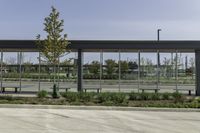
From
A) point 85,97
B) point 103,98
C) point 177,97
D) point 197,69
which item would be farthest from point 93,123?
point 197,69

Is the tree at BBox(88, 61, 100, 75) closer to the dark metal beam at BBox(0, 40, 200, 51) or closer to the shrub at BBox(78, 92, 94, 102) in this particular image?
the dark metal beam at BBox(0, 40, 200, 51)

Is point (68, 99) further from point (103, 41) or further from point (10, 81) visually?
point (10, 81)

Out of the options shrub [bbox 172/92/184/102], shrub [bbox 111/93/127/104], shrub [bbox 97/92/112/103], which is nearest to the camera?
shrub [bbox 111/93/127/104]

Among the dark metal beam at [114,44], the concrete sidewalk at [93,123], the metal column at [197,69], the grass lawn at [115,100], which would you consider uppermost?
the dark metal beam at [114,44]

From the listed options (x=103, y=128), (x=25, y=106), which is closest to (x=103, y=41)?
(x=25, y=106)

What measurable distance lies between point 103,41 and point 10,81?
35.5ft

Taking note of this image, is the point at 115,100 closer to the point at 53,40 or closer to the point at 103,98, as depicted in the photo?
the point at 103,98

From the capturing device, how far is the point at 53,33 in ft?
68.6

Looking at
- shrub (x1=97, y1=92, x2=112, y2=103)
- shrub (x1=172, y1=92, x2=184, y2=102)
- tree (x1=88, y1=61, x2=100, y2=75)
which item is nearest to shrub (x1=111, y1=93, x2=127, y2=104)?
shrub (x1=97, y1=92, x2=112, y2=103)

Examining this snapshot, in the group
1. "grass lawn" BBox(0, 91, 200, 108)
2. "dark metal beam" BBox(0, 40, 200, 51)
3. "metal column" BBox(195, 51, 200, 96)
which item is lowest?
"grass lawn" BBox(0, 91, 200, 108)

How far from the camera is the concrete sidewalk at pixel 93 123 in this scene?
1021 centimetres

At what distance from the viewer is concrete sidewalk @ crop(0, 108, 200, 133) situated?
1021 cm

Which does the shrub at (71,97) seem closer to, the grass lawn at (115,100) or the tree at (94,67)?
the grass lawn at (115,100)

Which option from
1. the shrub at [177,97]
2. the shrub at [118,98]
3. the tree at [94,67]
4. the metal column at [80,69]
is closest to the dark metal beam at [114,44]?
the metal column at [80,69]
